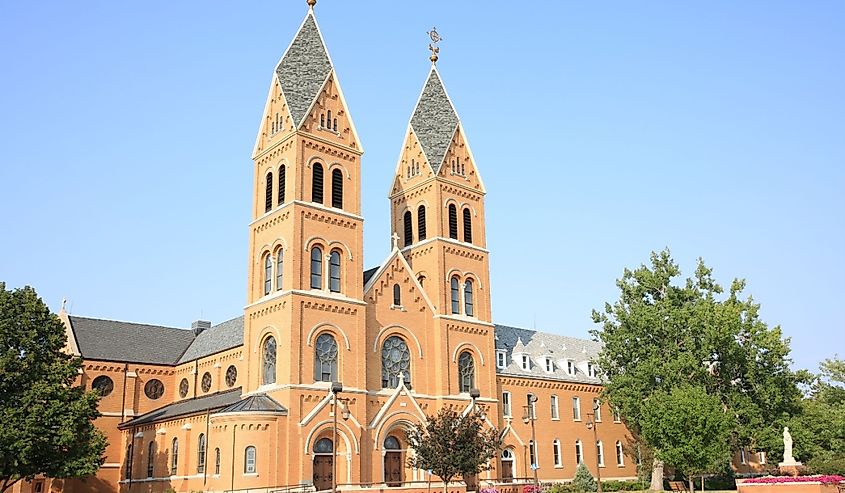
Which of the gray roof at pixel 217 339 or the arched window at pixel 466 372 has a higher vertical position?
the gray roof at pixel 217 339

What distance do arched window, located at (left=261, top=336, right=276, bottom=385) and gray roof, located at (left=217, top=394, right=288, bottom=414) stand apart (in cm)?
135

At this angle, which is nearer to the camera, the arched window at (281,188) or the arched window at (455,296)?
the arched window at (281,188)

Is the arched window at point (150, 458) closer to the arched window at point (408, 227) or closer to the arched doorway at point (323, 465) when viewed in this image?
the arched doorway at point (323, 465)

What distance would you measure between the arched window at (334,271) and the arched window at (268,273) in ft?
10.7

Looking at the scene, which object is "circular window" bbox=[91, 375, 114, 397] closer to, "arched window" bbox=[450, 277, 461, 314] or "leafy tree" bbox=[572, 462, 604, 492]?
"arched window" bbox=[450, 277, 461, 314]

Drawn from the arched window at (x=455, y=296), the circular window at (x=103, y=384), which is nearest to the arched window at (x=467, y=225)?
the arched window at (x=455, y=296)

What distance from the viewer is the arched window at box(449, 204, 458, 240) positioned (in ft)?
172

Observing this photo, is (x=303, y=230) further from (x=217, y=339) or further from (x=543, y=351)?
(x=543, y=351)

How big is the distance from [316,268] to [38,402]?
1513 cm

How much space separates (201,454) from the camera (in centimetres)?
4306

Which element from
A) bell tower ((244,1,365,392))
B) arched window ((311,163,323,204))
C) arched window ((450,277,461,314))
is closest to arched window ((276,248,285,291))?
bell tower ((244,1,365,392))

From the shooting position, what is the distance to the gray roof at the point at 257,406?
38656mm

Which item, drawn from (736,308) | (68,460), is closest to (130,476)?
(68,460)

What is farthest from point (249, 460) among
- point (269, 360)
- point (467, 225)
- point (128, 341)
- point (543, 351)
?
point (543, 351)
